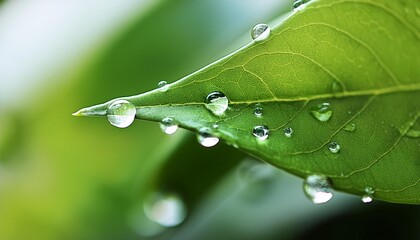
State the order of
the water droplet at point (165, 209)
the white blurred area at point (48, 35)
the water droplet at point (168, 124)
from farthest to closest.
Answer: the white blurred area at point (48, 35) < the water droplet at point (165, 209) < the water droplet at point (168, 124)

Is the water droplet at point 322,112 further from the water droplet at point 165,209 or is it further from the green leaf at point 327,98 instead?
the water droplet at point 165,209

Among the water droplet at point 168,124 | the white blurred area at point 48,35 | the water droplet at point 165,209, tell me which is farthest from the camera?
the white blurred area at point 48,35

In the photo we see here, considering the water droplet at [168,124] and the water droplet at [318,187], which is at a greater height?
the water droplet at [168,124]

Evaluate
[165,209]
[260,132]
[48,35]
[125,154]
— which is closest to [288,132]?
[260,132]

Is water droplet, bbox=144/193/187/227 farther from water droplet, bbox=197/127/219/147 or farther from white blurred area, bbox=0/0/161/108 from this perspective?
water droplet, bbox=197/127/219/147

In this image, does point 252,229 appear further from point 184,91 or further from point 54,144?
point 184,91

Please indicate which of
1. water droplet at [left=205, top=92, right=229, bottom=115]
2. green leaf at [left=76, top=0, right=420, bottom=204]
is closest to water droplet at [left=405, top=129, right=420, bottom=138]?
green leaf at [left=76, top=0, right=420, bottom=204]

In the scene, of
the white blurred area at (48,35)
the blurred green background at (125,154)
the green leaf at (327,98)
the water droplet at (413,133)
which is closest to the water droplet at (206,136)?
the green leaf at (327,98)

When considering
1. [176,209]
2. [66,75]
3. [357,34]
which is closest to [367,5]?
[357,34]
